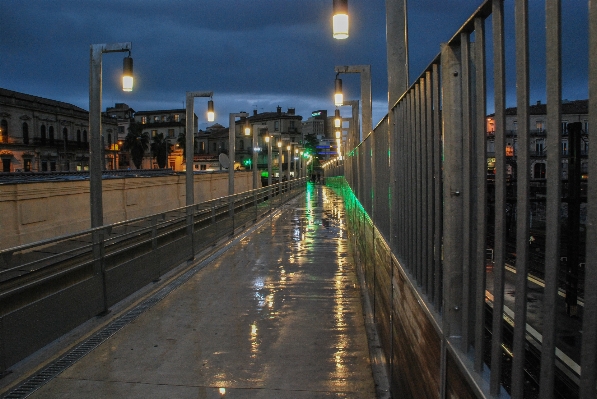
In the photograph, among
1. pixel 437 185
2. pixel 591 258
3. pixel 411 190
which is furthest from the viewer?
pixel 411 190

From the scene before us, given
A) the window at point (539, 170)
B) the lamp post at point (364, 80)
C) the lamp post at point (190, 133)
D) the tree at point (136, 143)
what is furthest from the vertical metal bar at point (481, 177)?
the tree at point (136, 143)

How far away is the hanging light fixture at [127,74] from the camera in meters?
11.1

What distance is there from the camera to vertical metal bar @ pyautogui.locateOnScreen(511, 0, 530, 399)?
4.75ft

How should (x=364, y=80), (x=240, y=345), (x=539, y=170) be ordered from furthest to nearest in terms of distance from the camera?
(x=364, y=80) < (x=539, y=170) < (x=240, y=345)

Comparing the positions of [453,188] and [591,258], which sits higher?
[453,188]

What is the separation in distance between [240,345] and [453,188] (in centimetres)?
401

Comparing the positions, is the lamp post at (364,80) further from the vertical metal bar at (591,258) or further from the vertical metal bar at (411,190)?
the vertical metal bar at (591,258)

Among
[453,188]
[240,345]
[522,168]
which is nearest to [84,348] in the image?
[240,345]

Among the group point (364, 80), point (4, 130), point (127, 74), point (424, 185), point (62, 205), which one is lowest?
point (62, 205)

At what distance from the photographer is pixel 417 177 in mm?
3334

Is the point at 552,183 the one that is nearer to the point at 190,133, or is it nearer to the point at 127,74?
the point at 127,74

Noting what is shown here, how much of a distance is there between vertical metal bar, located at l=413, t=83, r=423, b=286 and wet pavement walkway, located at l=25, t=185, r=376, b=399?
170 cm

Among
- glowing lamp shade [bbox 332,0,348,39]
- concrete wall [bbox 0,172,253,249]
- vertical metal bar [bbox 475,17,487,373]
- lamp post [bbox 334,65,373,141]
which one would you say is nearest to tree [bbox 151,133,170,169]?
concrete wall [bbox 0,172,253,249]

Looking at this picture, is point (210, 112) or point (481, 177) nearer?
point (481, 177)
